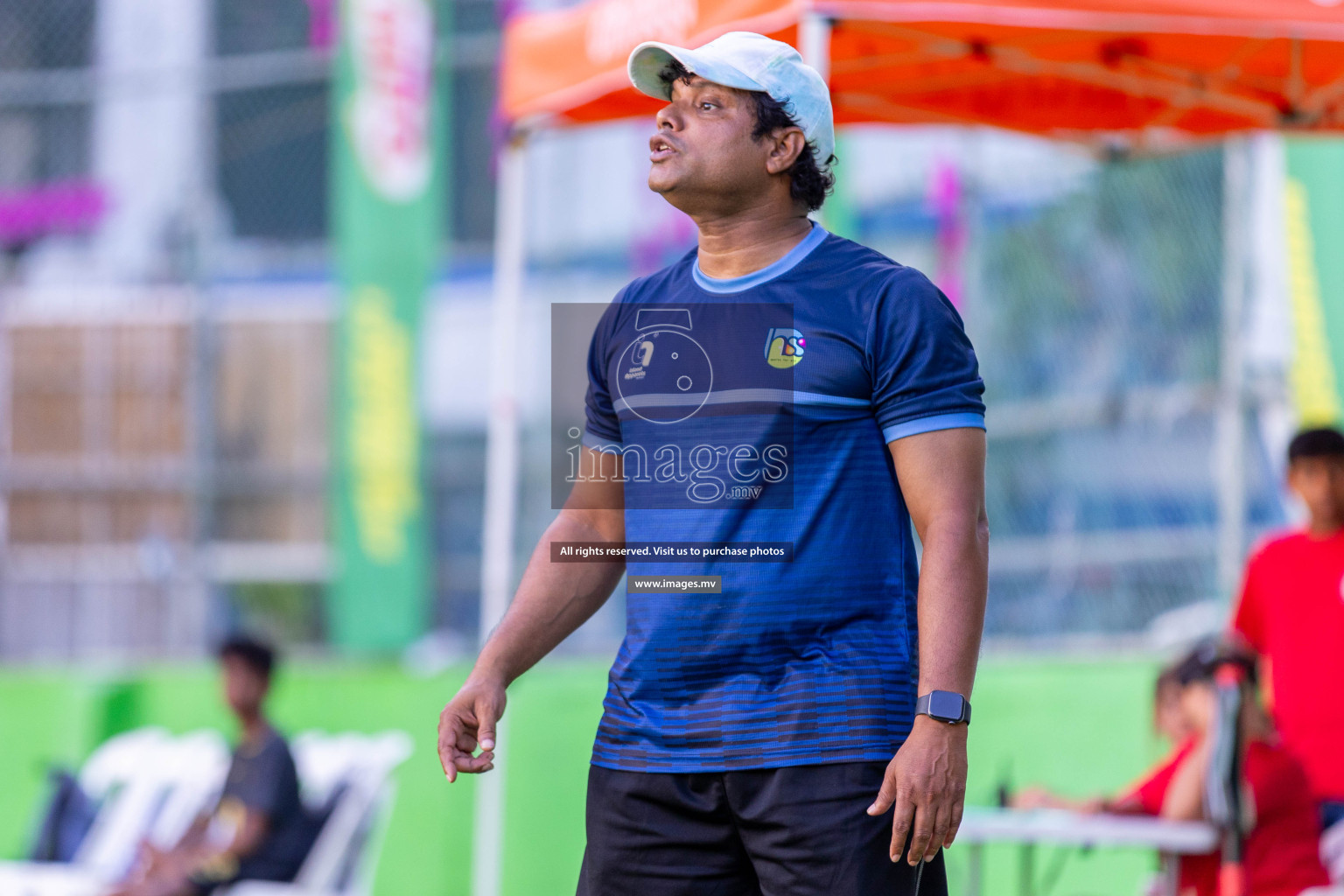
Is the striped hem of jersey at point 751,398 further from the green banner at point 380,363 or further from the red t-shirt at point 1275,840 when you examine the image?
the green banner at point 380,363

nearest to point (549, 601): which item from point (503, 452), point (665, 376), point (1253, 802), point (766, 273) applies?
point (665, 376)

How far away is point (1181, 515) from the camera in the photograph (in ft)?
24.0

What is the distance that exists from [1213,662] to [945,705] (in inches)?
106

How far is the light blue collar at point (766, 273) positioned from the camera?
8.01ft

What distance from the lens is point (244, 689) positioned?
661 centimetres

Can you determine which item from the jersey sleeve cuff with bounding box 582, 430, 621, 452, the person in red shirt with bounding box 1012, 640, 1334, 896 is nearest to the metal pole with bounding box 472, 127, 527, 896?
the person in red shirt with bounding box 1012, 640, 1334, 896

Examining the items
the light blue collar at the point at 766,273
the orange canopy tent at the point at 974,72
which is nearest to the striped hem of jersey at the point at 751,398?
the light blue collar at the point at 766,273

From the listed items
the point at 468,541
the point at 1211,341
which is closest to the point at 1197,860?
the point at 1211,341

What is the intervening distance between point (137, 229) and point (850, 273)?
12.6 metres

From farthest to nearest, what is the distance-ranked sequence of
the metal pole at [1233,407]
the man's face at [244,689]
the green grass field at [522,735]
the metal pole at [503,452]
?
the man's face at [244,689] → the metal pole at [1233,407] → the metal pole at [503,452] → the green grass field at [522,735]

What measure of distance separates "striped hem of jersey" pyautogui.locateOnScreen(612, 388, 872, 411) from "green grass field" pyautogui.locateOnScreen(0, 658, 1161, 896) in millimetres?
3732

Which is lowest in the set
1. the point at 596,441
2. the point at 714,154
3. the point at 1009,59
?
the point at 596,441

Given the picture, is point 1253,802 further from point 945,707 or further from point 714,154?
point 714,154

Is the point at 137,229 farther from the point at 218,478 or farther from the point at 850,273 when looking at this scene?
the point at 850,273
